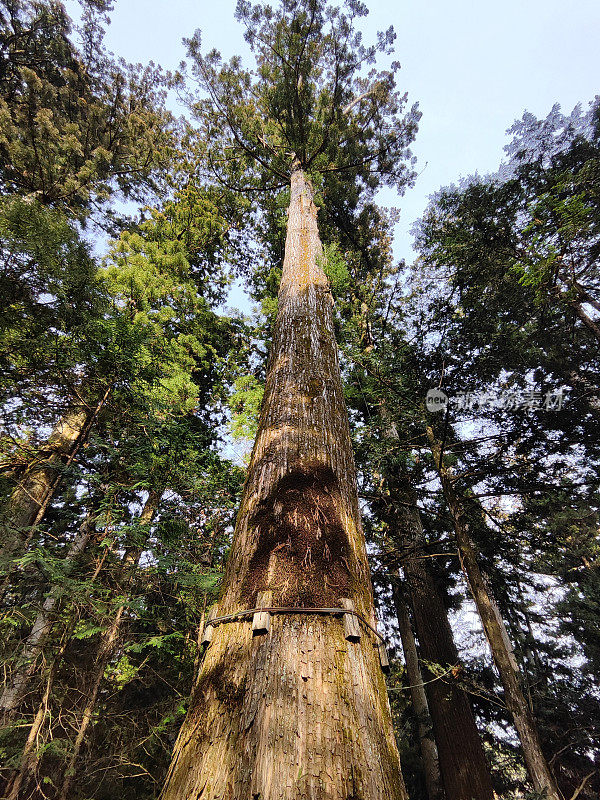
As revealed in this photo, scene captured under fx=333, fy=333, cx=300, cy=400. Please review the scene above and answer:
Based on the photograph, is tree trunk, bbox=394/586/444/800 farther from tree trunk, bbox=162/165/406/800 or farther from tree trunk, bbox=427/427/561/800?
tree trunk, bbox=162/165/406/800

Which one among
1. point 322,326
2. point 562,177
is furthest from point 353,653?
point 562,177

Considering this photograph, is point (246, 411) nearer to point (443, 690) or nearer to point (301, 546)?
point (301, 546)

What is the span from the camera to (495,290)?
8.51m

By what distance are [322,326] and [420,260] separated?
24.9 ft

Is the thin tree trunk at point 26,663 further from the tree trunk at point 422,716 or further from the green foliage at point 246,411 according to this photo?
the tree trunk at point 422,716

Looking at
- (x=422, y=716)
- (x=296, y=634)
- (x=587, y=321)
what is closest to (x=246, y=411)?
(x=296, y=634)

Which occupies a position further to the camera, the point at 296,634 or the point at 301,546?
the point at 301,546

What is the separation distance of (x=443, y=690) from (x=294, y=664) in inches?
198

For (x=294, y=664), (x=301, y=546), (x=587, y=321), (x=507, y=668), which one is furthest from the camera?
(x=587, y=321)

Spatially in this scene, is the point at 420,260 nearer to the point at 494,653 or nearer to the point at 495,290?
the point at 495,290

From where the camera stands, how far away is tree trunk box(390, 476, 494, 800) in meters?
3.87

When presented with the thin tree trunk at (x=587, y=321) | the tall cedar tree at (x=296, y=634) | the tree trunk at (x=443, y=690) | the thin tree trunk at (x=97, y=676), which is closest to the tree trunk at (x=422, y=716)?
the tree trunk at (x=443, y=690)

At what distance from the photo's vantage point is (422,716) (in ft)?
20.8

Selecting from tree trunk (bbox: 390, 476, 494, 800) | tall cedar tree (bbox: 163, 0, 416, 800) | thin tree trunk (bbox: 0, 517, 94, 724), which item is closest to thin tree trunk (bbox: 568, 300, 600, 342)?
tree trunk (bbox: 390, 476, 494, 800)
